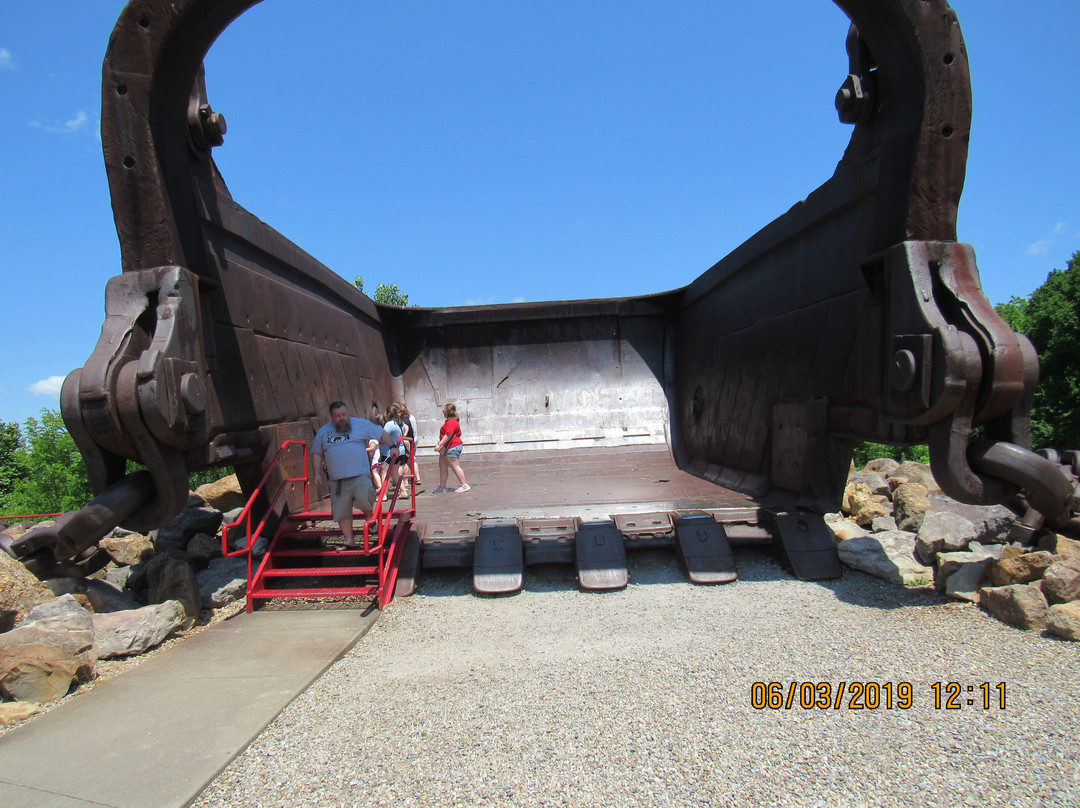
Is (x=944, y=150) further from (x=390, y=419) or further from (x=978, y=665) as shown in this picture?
(x=390, y=419)

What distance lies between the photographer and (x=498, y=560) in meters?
4.77

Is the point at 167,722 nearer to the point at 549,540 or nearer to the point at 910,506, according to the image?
the point at 549,540

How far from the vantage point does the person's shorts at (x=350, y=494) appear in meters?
4.93

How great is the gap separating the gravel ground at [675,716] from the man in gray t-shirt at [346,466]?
110 cm

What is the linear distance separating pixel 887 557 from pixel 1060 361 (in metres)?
20.2

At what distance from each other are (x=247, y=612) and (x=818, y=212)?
541cm

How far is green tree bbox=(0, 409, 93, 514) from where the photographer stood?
41.1ft

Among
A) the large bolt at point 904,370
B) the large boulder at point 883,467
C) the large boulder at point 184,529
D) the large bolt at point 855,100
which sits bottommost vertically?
the large boulder at point 883,467

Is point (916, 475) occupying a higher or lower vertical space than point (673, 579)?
higher

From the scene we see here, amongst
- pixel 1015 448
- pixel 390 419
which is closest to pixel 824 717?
pixel 1015 448

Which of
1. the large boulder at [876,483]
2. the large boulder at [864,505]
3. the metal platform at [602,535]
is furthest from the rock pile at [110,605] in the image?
the large boulder at [876,483]

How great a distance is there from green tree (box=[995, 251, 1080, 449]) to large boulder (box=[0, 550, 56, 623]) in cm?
2253

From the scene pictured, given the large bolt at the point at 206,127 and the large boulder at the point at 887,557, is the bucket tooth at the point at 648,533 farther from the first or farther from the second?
the large bolt at the point at 206,127

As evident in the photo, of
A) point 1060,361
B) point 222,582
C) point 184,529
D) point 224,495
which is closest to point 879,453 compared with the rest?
point 1060,361
